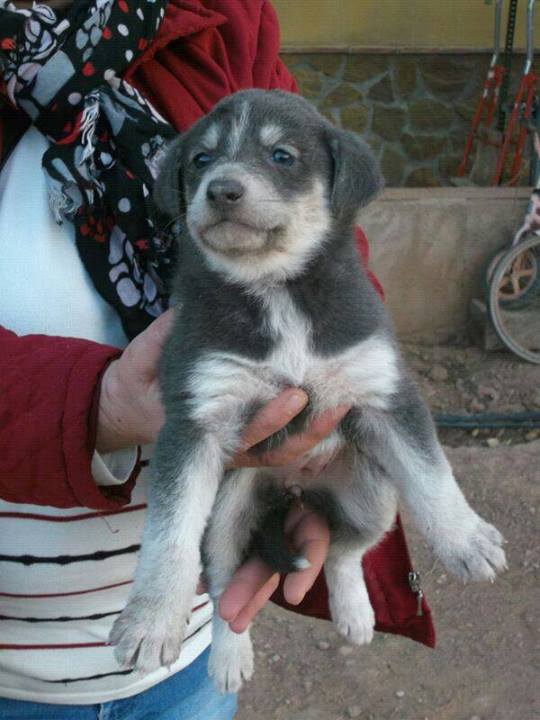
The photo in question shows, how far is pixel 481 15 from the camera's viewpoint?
27.2ft

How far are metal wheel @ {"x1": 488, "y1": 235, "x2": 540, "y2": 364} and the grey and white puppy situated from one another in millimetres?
4040

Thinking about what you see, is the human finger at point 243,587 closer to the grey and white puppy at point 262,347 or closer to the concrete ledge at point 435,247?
the grey and white puppy at point 262,347

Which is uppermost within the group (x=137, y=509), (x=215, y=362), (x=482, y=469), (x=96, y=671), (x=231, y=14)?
(x=231, y=14)

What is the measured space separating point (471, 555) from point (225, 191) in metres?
0.99

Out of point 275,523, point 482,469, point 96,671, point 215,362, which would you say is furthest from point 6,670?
point 482,469

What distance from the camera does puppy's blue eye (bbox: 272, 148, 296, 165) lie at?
1994 mm

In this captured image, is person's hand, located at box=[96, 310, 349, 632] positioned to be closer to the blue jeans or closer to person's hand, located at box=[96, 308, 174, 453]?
person's hand, located at box=[96, 308, 174, 453]

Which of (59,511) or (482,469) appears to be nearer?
(59,511)

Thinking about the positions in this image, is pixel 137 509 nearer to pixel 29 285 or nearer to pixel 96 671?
pixel 96 671

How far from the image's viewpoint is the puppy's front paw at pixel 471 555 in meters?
2.03

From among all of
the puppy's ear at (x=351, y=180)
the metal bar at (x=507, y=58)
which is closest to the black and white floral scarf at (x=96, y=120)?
the puppy's ear at (x=351, y=180)

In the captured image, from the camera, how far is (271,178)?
1944 millimetres

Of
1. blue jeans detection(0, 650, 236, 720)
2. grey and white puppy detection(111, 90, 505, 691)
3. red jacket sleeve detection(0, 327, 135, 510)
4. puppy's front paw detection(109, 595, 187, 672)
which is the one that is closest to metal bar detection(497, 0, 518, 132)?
grey and white puppy detection(111, 90, 505, 691)

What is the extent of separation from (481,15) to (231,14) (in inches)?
267
